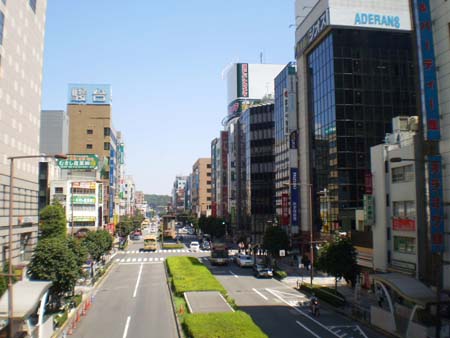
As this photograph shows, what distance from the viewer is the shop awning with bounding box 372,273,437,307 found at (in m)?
25.9

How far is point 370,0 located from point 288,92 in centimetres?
1850

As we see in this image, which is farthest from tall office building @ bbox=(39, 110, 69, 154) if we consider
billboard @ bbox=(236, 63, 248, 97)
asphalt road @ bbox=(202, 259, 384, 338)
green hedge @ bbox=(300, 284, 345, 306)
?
green hedge @ bbox=(300, 284, 345, 306)

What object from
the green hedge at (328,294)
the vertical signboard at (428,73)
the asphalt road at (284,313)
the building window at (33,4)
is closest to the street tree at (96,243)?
the asphalt road at (284,313)

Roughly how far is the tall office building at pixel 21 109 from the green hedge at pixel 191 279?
1664cm

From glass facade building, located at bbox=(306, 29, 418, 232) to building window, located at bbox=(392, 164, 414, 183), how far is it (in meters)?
21.0

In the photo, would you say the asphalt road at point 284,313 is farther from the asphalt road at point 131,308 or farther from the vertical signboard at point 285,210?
the vertical signboard at point 285,210

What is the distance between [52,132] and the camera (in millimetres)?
111625

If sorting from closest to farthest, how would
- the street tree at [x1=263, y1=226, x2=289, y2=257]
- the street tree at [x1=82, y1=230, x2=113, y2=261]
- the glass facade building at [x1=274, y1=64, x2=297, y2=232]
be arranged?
the street tree at [x1=82, y1=230, x2=113, y2=261]
the street tree at [x1=263, y1=226, x2=289, y2=257]
the glass facade building at [x1=274, y1=64, x2=297, y2=232]

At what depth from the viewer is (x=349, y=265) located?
3959cm

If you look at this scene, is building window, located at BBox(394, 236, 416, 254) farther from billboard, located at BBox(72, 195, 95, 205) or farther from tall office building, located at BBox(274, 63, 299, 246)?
billboard, located at BBox(72, 195, 95, 205)

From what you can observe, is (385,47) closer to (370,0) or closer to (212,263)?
(370,0)

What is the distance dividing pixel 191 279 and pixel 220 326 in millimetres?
20338

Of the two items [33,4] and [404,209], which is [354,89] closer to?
[404,209]

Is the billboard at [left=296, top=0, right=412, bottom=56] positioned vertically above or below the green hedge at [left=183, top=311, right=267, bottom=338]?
above
